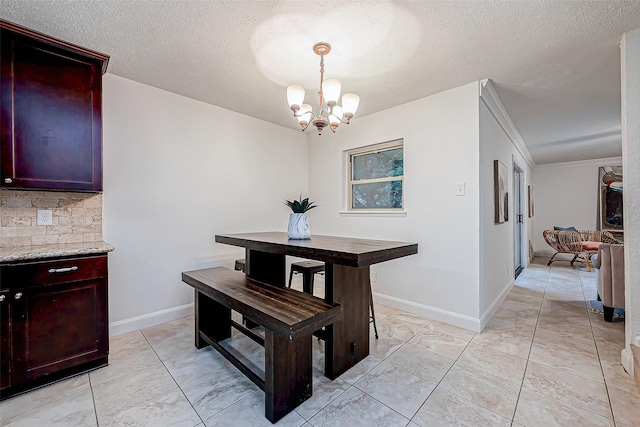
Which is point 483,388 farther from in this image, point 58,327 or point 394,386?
point 58,327

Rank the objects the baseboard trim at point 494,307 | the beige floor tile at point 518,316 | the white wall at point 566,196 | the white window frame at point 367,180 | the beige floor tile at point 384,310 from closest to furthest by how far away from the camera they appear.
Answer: the baseboard trim at point 494,307, the beige floor tile at point 518,316, the beige floor tile at point 384,310, the white window frame at point 367,180, the white wall at point 566,196

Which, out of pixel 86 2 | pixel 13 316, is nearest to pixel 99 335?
pixel 13 316

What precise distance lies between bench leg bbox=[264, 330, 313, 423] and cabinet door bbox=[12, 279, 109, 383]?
4.44ft

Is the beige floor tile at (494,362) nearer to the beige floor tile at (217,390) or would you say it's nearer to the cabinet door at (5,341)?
the beige floor tile at (217,390)

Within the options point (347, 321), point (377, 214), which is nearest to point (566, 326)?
point (377, 214)

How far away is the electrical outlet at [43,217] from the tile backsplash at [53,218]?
0.06 feet

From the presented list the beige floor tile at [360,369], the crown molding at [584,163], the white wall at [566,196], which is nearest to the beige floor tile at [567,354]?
the beige floor tile at [360,369]

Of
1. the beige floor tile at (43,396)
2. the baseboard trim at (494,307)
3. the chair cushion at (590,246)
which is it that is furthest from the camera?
the chair cushion at (590,246)

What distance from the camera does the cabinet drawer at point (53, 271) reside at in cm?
165

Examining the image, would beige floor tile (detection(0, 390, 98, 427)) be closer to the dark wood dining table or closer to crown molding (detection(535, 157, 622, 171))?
the dark wood dining table

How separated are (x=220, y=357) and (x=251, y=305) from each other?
85 centimetres

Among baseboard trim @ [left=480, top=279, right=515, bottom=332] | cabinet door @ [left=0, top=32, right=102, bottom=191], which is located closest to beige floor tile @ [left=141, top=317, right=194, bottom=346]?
cabinet door @ [left=0, top=32, right=102, bottom=191]

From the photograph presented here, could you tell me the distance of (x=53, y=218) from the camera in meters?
2.22

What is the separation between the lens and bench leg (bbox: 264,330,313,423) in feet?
4.87
